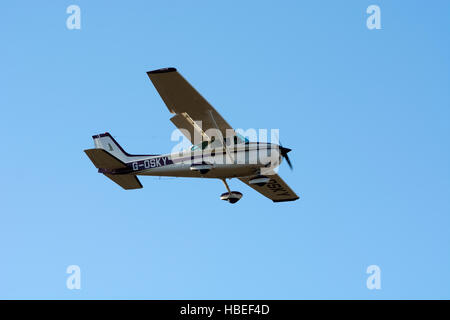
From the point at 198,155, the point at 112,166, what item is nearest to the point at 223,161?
the point at 198,155

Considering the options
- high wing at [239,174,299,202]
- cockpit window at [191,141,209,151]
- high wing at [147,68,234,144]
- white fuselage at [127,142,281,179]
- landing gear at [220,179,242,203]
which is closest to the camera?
high wing at [147,68,234,144]

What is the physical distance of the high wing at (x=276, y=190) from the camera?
28.2 m

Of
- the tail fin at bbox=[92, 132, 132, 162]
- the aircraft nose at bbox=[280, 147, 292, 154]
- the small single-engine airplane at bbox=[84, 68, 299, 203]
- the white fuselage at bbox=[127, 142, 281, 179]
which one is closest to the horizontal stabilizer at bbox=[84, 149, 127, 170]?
the small single-engine airplane at bbox=[84, 68, 299, 203]

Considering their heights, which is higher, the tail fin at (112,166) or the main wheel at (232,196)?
the tail fin at (112,166)

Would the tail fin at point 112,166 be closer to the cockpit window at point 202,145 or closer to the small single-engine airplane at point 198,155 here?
the small single-engine airplane at point 198,155

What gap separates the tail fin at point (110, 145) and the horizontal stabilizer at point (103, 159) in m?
0.53

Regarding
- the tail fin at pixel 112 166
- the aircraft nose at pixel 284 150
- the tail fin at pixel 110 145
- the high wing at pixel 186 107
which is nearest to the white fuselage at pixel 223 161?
the aircraft nose at pixel 284 150

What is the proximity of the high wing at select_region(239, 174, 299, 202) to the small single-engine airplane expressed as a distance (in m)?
1.86

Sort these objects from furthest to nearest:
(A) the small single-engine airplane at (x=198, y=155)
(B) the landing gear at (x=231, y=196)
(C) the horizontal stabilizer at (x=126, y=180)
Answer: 1. (C) the horizontal stabilizer at (x=126, y=180)
2. (B) the landing gear at (x=231, y=196)
3. (A) the small single-engine airplane at (x=198, y=155)

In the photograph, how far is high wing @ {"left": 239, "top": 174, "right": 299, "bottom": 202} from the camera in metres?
28.2

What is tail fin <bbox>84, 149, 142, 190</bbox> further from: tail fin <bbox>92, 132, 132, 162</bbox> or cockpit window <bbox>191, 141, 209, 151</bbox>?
cockpit window <bbox>191, 141, 209, 151</bbox>

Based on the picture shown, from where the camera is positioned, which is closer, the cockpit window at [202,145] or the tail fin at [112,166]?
the cockpit window at [202,145]
